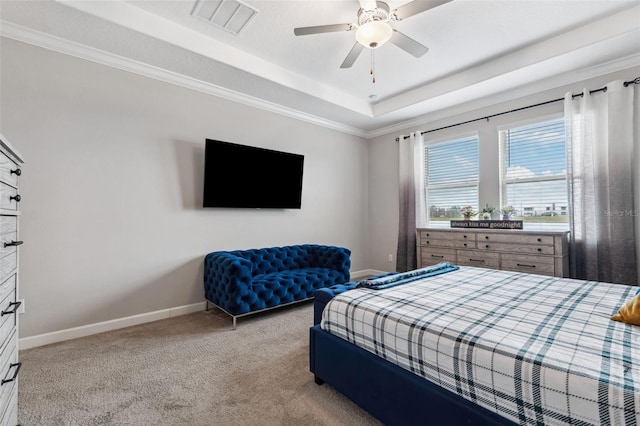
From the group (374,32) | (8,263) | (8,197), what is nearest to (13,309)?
(8,263)

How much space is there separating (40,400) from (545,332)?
2895 millimetres

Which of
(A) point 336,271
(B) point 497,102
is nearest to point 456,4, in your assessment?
(B) point 497,102

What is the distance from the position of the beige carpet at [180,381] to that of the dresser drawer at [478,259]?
7.58 ft

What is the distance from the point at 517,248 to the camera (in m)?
3.33

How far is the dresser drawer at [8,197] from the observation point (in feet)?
3.97

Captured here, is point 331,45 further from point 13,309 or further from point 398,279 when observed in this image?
point 13,309

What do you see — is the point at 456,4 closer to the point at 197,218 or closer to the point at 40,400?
the point at 197,218

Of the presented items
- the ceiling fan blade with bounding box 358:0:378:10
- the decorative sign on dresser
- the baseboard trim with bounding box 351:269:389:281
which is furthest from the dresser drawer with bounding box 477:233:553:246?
the decorative sign on dresser

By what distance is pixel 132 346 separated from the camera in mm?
2570

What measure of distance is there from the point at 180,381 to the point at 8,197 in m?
1.52

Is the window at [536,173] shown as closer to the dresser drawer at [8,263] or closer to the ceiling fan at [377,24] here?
the ceiling fan at [377,24]

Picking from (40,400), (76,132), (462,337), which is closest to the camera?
(462,337)

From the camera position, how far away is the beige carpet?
5.49 ft

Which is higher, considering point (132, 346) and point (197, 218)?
point (197, 218)
